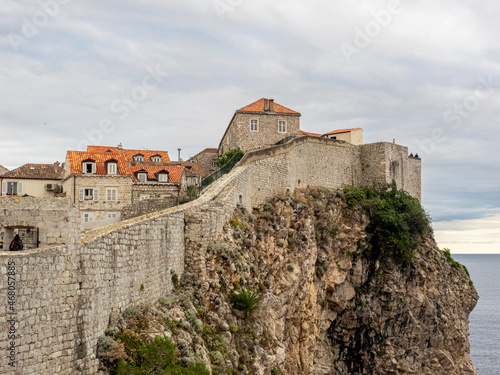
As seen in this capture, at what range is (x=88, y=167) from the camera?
3362 cm

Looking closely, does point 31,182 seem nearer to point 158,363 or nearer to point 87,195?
point 87,195

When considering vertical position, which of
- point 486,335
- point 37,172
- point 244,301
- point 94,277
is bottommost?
point 486,335

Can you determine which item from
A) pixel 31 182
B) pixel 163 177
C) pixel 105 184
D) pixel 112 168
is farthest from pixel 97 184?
pixel 163 177

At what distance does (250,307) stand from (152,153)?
27.6 metres

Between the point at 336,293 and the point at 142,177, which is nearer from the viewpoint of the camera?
the point at 336,293

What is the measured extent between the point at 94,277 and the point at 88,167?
73.7 feet

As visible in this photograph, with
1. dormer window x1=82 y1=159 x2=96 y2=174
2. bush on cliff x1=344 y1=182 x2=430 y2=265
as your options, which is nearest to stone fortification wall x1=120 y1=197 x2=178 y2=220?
dormer window x1=82 y1=159 x2=96 y2=174

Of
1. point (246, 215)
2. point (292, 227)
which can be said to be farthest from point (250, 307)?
point (292, 227)

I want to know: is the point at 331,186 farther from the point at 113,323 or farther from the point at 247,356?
the point at 113,323

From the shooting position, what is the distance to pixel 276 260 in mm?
27141

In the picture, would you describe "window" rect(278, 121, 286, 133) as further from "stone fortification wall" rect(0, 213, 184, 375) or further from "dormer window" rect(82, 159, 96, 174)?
"stone fortification wall" rect(0, 213, 184, 375)

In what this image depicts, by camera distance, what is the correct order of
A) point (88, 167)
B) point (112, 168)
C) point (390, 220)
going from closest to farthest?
point (88, 167) < point (112, 168) < point (390, 220)

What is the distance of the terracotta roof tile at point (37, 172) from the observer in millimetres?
34781

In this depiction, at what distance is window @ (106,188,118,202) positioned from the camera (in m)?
33.7
